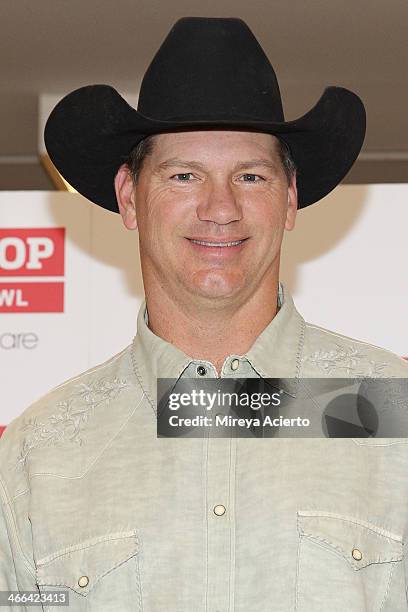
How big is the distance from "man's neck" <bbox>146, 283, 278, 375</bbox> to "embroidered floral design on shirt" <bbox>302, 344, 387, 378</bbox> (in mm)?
94

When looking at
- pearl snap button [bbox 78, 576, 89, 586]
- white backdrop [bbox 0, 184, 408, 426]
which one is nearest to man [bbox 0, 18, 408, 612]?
pearl snap button [bbox 78, 576, 89, 586]

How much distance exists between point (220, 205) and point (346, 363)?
0.31m

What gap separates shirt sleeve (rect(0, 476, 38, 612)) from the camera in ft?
5.67

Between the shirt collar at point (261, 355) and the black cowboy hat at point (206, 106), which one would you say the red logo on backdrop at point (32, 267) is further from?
the shirt collar at point (261, 355)

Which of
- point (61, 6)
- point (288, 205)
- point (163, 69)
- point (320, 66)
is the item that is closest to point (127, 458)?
point (288, 205)

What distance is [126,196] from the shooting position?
1.94m

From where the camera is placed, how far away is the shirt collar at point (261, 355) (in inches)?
68.6

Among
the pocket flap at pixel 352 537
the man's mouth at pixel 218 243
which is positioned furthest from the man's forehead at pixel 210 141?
the pocket flap at pixel 352 537

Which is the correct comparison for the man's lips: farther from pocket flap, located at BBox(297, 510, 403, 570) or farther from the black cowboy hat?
pocket flap, located at BBox(297, 510, 403, 570)

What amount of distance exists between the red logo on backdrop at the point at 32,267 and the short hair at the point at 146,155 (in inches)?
40.3

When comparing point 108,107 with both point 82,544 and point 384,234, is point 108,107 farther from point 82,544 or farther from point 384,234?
point 384,234

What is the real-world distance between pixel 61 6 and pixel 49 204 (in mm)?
1182

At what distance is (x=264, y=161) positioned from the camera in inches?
68.4

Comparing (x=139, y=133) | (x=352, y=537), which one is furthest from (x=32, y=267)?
(x=352, y=537)
